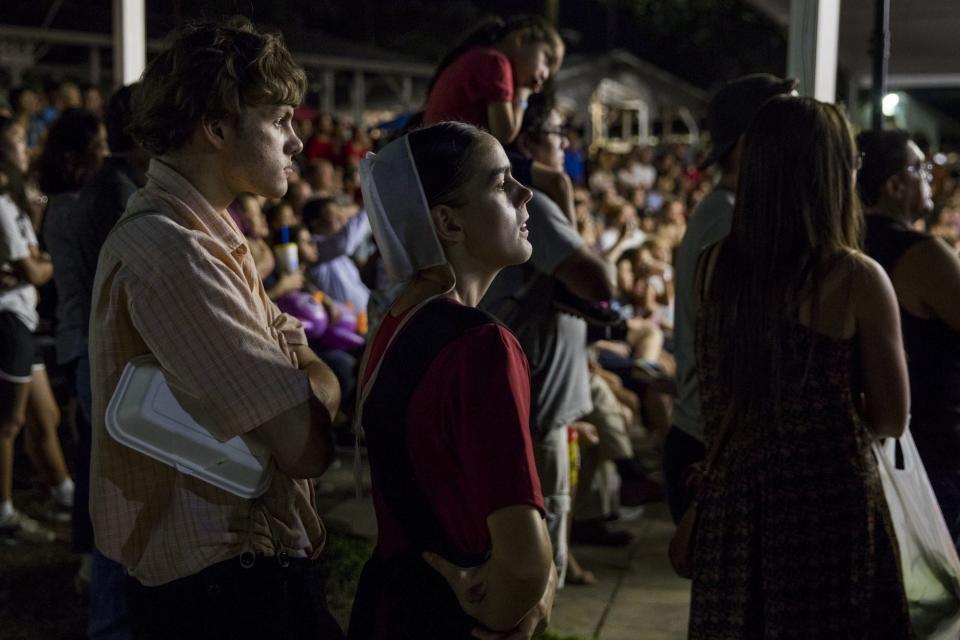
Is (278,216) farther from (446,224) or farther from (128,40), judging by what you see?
(446,224)

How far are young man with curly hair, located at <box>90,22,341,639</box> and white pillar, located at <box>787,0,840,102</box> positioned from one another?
2332mm

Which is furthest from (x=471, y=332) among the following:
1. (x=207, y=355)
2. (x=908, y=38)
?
(x=908, y=38)

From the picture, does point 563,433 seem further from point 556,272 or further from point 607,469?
point 607,469

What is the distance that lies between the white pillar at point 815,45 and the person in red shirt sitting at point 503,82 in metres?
0.82

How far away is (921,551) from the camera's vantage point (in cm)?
237

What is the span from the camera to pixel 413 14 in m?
51.4

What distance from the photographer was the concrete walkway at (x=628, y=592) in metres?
3.96

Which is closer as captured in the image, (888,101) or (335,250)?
(888,101)

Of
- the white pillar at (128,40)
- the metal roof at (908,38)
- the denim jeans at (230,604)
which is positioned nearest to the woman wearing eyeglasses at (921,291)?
the denim jeans at (230,604)

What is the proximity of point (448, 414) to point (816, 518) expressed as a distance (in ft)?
3.73

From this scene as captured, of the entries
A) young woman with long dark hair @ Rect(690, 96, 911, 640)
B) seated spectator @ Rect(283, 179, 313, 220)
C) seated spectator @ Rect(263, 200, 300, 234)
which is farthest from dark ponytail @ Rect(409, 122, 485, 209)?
seated spectator @ Rect(283, 179, 313, 220)

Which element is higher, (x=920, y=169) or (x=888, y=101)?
(x=888, y=101)

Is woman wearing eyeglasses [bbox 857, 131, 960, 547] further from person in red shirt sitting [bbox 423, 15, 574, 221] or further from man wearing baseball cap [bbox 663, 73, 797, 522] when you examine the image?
person in red shirt sitting [bbox 423, 15, 574, 221]

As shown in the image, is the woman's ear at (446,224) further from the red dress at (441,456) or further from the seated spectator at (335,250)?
the seated spectator at (335,250)
